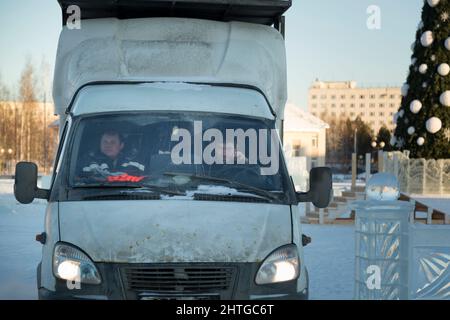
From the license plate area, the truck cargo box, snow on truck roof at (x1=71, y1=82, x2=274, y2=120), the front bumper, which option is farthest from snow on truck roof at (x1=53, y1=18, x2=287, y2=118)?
the license plate area

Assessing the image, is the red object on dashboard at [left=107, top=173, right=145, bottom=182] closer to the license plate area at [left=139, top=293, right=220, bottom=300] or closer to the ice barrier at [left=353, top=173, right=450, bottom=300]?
the license plate area at [left=139, top=293, right=220, bottom=300]

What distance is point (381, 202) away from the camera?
750 cm

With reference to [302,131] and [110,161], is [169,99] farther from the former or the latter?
[302,131]

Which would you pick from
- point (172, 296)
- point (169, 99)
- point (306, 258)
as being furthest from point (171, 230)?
point (306, 258)

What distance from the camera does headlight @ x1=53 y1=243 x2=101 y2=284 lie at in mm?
5727

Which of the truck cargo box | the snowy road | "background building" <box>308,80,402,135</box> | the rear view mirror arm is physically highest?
"background building" <box>308,80,402,135</box>

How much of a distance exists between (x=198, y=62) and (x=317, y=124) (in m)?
50.5

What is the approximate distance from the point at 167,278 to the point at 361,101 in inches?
7262

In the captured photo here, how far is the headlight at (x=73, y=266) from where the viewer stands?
5.73 metres

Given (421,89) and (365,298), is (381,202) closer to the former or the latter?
(365,298)

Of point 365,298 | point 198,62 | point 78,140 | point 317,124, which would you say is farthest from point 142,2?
point 317,124

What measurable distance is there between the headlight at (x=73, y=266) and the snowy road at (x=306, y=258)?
3807 mm

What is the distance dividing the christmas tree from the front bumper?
79.2 feet

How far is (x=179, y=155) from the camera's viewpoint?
265 inches
